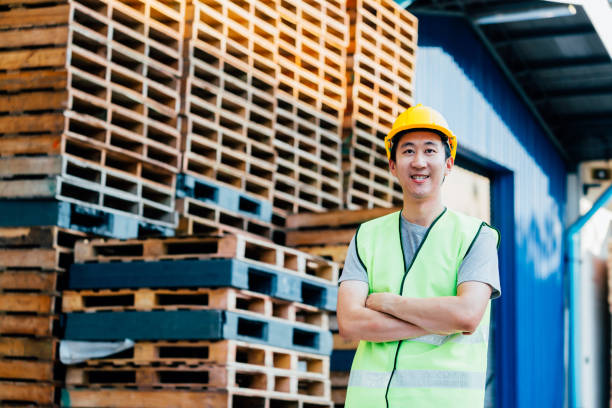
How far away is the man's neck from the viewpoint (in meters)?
3.08

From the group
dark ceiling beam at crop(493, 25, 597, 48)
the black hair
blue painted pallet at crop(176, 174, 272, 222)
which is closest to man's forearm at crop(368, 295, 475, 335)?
the black hair

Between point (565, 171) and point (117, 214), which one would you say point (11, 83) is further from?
point (565, 171)

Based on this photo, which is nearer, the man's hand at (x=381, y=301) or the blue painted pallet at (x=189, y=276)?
the man's hand at (x=381, y=301)

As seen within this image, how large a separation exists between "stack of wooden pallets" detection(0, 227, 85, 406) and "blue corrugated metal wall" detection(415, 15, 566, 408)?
819cm

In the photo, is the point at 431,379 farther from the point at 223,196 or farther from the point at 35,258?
the point at 223,196

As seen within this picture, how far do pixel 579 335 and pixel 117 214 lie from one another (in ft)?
46.1

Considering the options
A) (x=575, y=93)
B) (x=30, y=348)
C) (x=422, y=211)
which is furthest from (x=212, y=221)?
(x=575, y=93)

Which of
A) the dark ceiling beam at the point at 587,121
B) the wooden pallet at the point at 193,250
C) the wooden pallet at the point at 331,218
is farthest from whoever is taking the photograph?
the dark ceiling beam at the point at 587,121

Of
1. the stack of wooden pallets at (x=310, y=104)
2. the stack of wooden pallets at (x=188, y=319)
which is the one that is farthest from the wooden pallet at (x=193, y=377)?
the stack of wooden pallets at (x=310, y=104)

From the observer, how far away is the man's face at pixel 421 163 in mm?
3041

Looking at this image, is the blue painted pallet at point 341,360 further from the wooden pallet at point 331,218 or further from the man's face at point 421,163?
the man's face at point 421,163

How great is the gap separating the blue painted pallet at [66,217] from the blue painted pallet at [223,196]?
26.2 inches

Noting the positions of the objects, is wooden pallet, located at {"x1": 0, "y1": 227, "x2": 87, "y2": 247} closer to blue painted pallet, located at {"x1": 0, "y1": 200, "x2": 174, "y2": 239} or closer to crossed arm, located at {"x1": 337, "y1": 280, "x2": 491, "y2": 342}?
blue painted pallet, located at {"x1": 0, "y1": 200, "x2": 174, "y2": 239}

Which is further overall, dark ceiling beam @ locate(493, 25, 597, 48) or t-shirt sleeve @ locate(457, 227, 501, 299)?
dark ceiling beam @ locate(493, 25, 597, 48)
